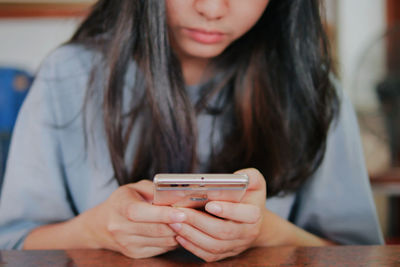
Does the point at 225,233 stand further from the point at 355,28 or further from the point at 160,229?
the point at 355,28

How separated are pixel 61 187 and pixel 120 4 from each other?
33cm

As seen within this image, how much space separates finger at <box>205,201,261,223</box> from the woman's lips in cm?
29

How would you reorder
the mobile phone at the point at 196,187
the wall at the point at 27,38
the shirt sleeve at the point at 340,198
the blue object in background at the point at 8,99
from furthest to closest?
the wall at the point at 27,38, the blue object in background at the point at 8,99, the shirt sleeve at the point at 340,198, the mobile phone at the point at 196,187

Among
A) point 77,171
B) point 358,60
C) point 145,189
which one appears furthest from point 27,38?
point 145,189

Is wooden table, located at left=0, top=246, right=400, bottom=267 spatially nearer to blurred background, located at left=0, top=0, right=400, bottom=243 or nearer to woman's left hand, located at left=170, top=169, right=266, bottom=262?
woman's left hand, located at left=170, top=169, right=266, bottom=262

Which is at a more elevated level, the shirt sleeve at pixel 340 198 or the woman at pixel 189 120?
the woman at pixel 189 120

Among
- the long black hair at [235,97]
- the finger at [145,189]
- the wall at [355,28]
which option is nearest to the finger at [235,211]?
the finger at [145,189]

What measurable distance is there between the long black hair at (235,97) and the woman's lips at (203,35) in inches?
1.6

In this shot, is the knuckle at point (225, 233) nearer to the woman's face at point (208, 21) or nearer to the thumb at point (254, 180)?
the thumb at point (254, 180)

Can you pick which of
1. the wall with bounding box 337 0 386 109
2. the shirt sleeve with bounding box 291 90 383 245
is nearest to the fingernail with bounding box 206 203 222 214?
the shirt sleeve with bounding box 291 90 383 245

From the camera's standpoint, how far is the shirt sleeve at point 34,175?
725 millimetres

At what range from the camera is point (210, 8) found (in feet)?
2.00

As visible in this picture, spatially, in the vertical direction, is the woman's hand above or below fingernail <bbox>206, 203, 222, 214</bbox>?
below

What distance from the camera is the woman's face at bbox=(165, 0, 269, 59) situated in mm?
616
